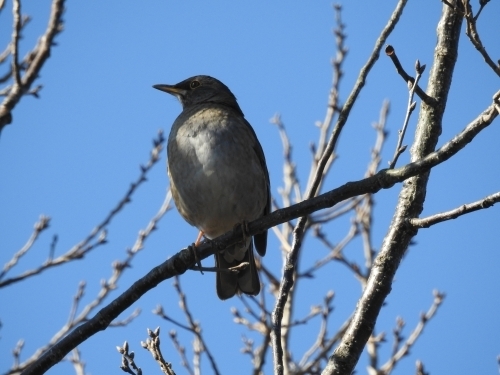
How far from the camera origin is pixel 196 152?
649 cm

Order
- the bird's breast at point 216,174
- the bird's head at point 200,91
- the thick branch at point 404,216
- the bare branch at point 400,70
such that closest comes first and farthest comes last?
the bare branch at point 400,70, the thick branch at point 404,216, the bird's breast at point 216,174, the bird's head at point 200,91

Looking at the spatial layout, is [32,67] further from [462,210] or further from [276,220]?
[462,210]

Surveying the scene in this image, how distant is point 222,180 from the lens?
640 cm

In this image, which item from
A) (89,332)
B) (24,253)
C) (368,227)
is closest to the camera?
(89,332)

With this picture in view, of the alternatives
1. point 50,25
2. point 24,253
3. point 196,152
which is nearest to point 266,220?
point 50,25

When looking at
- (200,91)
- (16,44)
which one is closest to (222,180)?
(200,91)

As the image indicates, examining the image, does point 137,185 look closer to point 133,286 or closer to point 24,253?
point 24,253

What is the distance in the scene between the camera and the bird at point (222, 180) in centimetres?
644

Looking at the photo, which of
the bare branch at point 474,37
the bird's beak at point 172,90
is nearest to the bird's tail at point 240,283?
the bird's beak at point 172,90

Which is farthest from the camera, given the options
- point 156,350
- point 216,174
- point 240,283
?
point 240,283

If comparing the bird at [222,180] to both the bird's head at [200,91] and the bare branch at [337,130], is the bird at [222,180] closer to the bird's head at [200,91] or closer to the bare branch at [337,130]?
the bird's head at [200,91]

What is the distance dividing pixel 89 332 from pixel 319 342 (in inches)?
142

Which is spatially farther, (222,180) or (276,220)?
Result: (222,180)

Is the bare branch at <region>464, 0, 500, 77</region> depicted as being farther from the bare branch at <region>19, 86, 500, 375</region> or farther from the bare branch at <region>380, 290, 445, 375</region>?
the bare branch at <region>380, 290, 445, 375</region>
